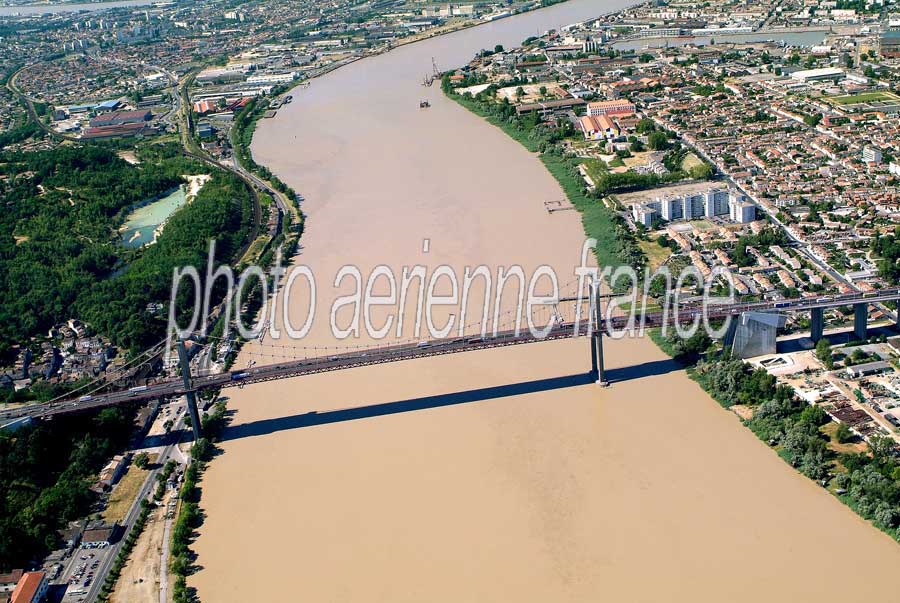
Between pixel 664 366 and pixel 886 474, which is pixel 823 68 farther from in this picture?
pixel 886 474

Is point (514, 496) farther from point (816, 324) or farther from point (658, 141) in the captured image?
point (658, 141)

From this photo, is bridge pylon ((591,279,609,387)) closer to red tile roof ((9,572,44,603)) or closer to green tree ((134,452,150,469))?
green tree ((134,452,150,469))

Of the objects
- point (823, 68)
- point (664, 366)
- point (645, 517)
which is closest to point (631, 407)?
point (664, 366)

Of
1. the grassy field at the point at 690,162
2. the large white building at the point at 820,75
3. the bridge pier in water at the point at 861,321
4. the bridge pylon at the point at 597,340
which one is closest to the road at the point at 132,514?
the bridge pylon at the point at 597,340

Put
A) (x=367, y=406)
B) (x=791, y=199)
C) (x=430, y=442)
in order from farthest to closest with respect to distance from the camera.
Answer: (x=791, y=199) < (x=367, y=406) < (x=430, y=442)

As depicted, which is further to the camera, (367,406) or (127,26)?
(127,26)

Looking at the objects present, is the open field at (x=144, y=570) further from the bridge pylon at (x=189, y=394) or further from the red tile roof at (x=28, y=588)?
the bridge pylon at (x=189, y=394)
